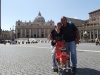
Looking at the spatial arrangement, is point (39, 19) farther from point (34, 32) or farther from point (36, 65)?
point (36, 65)

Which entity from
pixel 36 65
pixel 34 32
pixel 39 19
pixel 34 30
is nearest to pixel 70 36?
pixel 36 65

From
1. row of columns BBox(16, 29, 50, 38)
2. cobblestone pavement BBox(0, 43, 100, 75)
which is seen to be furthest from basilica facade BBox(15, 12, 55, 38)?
cobblestone pavement BBox(0, 43, 100, 75)

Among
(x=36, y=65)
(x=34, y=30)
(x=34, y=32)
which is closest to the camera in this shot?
(x=36, y=65)

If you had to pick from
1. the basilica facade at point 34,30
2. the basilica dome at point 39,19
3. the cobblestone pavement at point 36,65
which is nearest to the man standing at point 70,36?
the cobblestone pavement at point 36,65

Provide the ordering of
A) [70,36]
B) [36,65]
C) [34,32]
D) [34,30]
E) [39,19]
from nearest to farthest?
[70,36] < [36,65] < [34,32] < [34,30] < [39,19]

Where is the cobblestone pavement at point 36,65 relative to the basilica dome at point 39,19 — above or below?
below

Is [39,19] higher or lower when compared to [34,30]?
higher

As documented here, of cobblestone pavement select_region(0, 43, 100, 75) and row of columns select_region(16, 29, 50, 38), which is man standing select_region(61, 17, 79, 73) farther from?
row of columns select_region(16, 29, 50, 38)

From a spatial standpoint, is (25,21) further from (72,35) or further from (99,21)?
(72,35)

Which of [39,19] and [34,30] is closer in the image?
[34,30]

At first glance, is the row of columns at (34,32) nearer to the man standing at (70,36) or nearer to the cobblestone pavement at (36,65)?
the cobblestone pavement at (36,65)

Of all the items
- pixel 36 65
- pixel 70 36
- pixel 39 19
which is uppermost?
pixel 39 19

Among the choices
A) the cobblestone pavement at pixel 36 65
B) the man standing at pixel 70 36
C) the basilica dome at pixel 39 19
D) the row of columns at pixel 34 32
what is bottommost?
Answer: the cobblestone pavement at pixel 36 65

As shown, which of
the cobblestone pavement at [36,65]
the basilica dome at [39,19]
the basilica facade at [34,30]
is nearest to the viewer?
the cobblestone pavement at [36,65]
